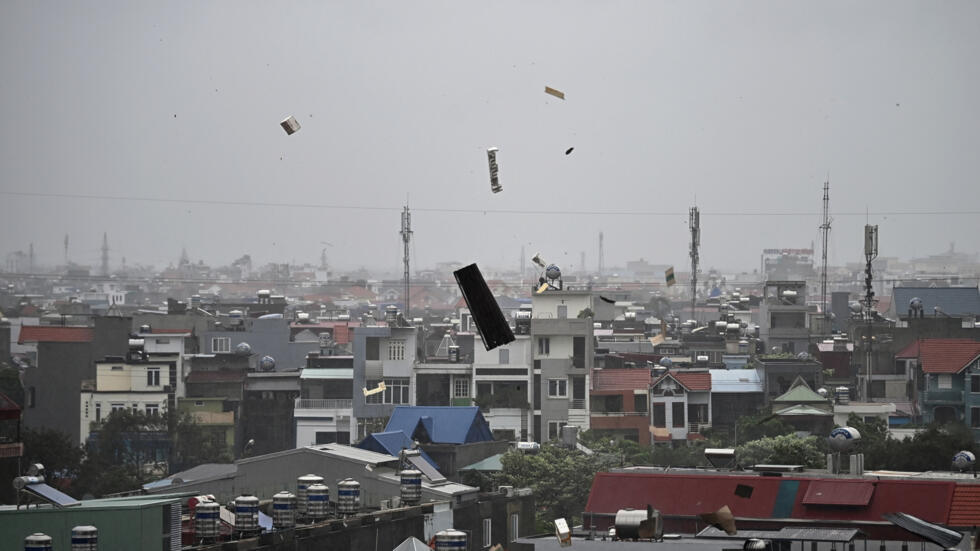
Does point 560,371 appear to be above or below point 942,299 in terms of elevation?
below

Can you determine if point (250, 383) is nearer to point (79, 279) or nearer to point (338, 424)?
point (338, 424)

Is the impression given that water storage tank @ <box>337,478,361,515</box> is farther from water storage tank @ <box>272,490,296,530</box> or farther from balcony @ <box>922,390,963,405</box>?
balcony @ <box>922,390,963,405</box>

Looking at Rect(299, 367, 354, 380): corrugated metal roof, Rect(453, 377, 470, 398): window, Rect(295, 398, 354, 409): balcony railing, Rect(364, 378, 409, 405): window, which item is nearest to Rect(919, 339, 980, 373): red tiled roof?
Rect(453, 377, 470, 398): window

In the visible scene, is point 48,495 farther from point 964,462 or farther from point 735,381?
point 735,381

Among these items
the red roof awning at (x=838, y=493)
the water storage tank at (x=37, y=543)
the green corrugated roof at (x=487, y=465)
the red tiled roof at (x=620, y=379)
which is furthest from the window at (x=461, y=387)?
the water storage tank at (x=37, y=543)

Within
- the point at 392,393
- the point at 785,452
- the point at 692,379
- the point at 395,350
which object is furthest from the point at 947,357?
the point at 395,350

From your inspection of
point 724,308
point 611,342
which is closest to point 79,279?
point 724,308

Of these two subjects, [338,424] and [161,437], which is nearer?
[161,437]
